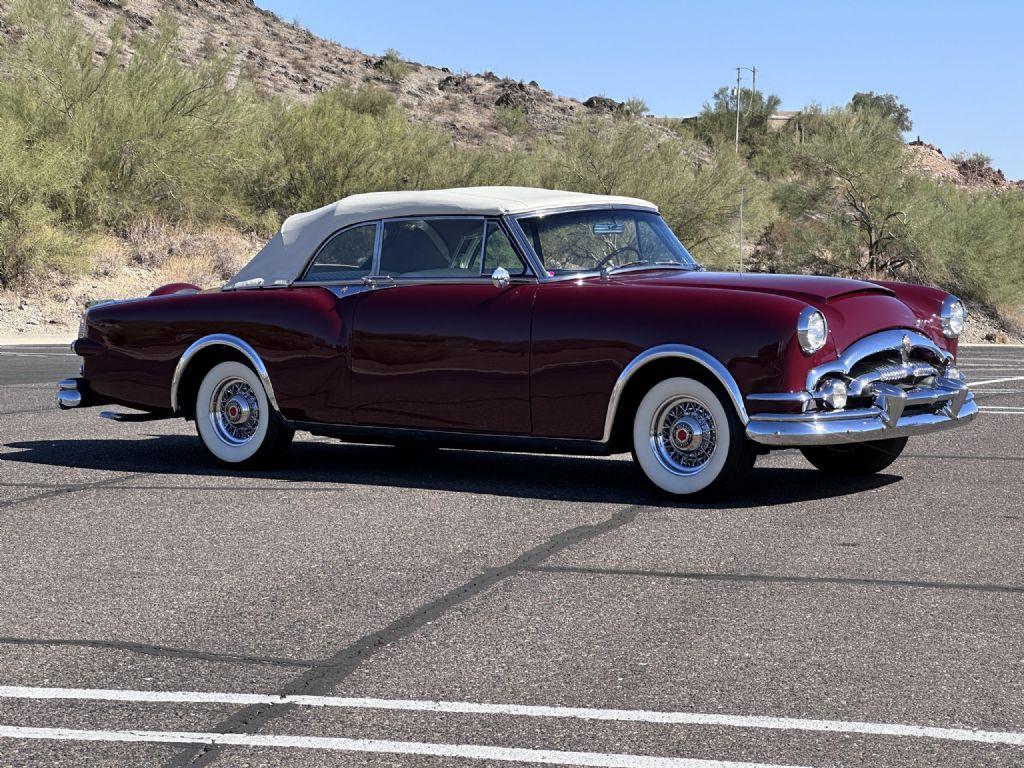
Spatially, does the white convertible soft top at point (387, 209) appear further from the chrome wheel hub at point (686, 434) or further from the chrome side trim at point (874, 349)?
the chrome side trim at point (874, 349)

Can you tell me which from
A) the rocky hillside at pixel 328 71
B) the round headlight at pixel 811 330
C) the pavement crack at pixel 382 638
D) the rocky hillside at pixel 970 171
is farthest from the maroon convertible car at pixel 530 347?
the rocky hillside at pixel 970 171

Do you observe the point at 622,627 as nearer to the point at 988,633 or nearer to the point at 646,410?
the point at 988,633

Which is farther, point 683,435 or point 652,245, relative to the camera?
point 652,245

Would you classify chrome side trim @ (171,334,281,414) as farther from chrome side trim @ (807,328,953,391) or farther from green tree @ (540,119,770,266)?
green tree @ (540,119,770,266)

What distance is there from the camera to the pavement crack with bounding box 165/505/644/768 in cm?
442

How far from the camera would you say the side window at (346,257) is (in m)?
9.65

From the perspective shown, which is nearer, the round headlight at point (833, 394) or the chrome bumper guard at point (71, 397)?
the round headlight at point (833, 394)

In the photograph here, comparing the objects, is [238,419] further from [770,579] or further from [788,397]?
[770,579]

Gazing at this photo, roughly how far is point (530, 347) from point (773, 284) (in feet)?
4.81

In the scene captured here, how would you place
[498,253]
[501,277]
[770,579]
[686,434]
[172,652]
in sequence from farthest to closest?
[498,253]
[501,277]
[686,434]
[770,579]
[172,652]

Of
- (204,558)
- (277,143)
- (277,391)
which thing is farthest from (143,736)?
(277,143)

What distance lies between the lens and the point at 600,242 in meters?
9.21

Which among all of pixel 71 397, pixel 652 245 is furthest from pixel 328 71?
pixel 652 245

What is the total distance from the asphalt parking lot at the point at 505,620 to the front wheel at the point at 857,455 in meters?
0.12
